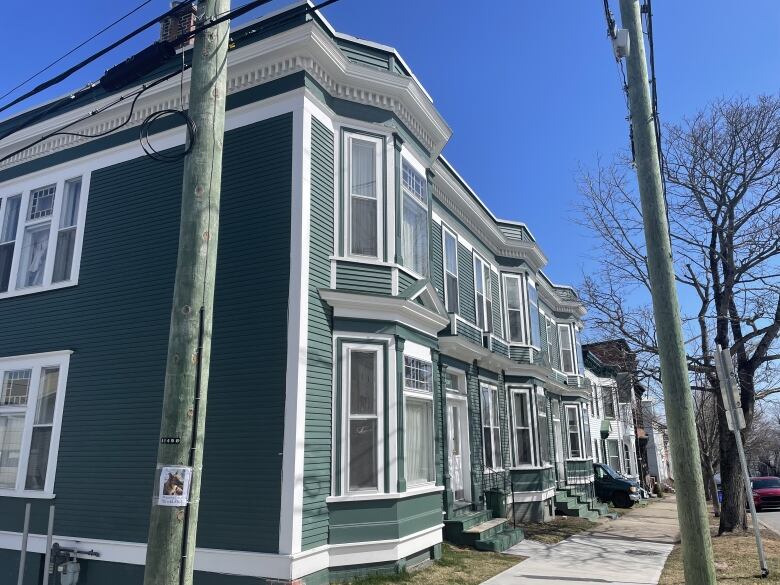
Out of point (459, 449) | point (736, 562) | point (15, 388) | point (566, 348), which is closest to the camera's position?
point (736, 562)

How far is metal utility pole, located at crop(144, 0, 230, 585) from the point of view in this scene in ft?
14.4

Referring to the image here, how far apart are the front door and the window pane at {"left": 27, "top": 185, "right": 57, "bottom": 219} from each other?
938 centimetres

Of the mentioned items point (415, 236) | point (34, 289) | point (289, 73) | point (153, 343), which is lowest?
point (153, 343)

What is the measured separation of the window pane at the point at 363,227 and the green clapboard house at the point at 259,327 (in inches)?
1.5

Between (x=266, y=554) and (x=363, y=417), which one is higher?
(x=363, y=417)

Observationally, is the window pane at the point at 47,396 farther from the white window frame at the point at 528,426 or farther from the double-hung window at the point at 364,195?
the white window frame at the point at 528,426

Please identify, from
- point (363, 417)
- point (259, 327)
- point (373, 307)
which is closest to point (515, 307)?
point (373, 307)

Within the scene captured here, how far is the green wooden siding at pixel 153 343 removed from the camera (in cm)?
856

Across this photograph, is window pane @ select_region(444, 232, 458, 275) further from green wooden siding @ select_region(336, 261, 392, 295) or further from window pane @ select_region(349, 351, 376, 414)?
window pane @ select_region(349, 351, 376, 414)

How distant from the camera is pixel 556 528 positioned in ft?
52.8

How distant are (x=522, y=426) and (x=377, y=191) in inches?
410

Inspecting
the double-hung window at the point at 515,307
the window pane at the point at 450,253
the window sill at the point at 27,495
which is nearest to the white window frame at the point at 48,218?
the window sill at the point at 27,495

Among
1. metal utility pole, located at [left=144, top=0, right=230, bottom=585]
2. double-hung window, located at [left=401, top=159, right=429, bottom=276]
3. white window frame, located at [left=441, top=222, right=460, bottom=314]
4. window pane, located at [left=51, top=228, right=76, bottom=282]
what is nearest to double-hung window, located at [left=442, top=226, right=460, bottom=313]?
white window frame, located at [left=441, top=222, right=460, bottom=314]

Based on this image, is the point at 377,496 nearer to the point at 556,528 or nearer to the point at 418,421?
the point at 418,421
